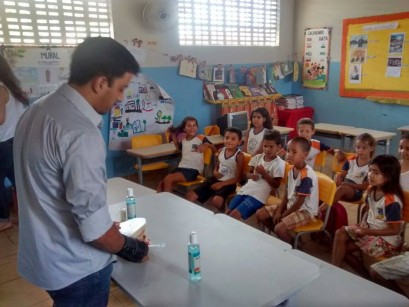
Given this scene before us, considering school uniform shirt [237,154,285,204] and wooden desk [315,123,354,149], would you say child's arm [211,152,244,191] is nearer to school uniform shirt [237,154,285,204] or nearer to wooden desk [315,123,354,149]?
school uniform shirt [237,154,285,204]

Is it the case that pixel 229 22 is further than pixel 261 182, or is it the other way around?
pixel 229 22

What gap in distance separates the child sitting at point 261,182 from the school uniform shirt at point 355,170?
2.30 feet

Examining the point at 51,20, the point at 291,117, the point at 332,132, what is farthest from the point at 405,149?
the point at 51,20

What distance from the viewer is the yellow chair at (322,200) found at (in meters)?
2.50

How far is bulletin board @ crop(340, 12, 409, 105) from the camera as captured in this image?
5055 mm

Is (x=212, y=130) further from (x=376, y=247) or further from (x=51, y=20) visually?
(x=376, y=247)

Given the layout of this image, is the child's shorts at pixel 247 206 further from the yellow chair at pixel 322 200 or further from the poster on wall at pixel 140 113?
the poster on wall at pixel 140 113

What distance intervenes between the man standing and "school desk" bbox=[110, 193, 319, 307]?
0.23 m

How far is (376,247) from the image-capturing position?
2207mm

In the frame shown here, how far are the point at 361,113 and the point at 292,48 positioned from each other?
1728 millimetres

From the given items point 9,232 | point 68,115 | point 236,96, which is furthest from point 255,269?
point 236,96

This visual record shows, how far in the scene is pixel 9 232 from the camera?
11.2ft

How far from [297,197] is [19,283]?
2067mm

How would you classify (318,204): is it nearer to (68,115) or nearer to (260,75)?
(68,115)
